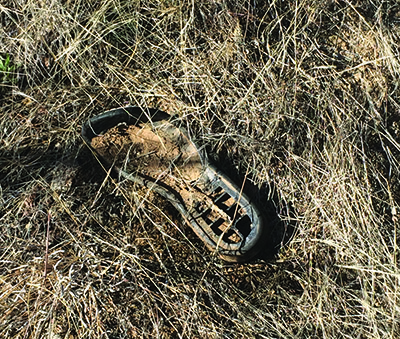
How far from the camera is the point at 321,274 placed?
1.84 m

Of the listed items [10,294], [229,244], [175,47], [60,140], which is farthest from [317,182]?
[10,294]

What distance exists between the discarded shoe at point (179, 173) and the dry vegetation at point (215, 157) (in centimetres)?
6

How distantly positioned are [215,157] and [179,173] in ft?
0.53

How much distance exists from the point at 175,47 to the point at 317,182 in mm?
797

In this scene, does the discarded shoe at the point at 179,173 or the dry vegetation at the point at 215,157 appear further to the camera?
the discarded shoe at the point at 179,173

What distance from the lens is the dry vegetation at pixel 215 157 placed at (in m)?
1.77

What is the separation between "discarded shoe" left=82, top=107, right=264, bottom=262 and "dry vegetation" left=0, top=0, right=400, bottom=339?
0.06 m

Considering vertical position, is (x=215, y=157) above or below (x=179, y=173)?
above

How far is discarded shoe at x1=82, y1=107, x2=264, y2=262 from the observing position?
1920 millimetres

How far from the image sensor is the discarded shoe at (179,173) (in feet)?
6.30

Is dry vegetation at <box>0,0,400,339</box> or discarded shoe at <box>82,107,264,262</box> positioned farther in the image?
discarded shoe at <box>82,107,264,262</box>

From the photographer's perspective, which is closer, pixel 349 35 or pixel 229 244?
pixel 229 244

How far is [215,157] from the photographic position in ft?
6.63

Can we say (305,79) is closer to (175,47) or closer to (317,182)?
(317,182)
